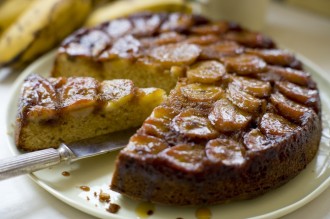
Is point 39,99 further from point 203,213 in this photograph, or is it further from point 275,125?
point 275,125

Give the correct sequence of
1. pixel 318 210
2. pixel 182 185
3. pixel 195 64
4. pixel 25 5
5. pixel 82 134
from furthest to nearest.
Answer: pixel 25 5
pixel 195 64
pixel 82 134
pixel 318 210
pixel 182 185

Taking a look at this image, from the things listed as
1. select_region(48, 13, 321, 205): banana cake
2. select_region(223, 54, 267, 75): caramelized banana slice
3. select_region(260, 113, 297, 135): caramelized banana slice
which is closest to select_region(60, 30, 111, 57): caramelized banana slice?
select_region(48, 13, 321, 205): banana cake

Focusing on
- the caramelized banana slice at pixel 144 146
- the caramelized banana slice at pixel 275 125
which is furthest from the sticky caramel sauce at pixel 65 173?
the caramelized banana slice at pixel 275 125

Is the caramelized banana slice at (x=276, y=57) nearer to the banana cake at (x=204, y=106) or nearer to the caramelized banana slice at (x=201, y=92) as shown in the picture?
the banana cake at (x=204, y=106)

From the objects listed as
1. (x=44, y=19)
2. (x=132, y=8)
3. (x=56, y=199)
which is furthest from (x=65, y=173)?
(x=132, y=8)

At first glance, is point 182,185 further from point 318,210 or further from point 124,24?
point 124,24

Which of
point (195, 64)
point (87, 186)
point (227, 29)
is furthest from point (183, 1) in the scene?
point (87, 186)
